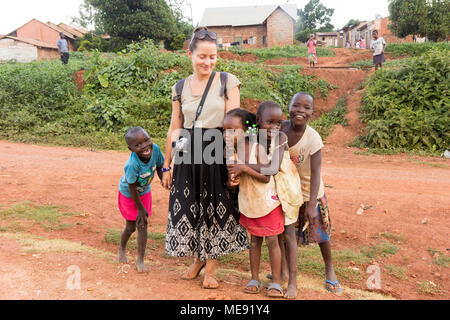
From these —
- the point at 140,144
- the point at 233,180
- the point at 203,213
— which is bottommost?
the point at 203,213

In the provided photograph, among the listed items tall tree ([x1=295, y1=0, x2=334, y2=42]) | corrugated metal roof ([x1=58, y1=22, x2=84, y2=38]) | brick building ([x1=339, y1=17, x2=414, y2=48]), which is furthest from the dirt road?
tall tree ([x1=295, y1=0, x2=334, y2=42])

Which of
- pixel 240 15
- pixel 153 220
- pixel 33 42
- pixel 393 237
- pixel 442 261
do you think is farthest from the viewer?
pixel 240 15

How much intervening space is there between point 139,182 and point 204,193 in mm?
626

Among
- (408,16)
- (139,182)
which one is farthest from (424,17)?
(139,182)

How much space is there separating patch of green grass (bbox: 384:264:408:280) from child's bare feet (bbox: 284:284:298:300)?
1383 mm

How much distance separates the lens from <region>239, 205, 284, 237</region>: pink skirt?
2.56 m

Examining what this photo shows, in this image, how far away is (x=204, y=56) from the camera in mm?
2662

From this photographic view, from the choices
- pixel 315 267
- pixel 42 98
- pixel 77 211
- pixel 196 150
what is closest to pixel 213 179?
pixel 196 150

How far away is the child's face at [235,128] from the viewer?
99.7 inches

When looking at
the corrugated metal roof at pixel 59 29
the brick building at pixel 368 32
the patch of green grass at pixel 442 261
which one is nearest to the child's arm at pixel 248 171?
the patch of green grass at pixel 442 261

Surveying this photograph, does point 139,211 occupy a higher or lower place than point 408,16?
lower

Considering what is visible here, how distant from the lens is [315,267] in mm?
3488

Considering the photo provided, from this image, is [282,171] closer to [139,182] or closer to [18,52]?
[139,182]

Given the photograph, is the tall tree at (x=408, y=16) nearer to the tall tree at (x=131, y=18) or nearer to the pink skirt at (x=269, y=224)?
the tall tree at (x=131, y=18)
